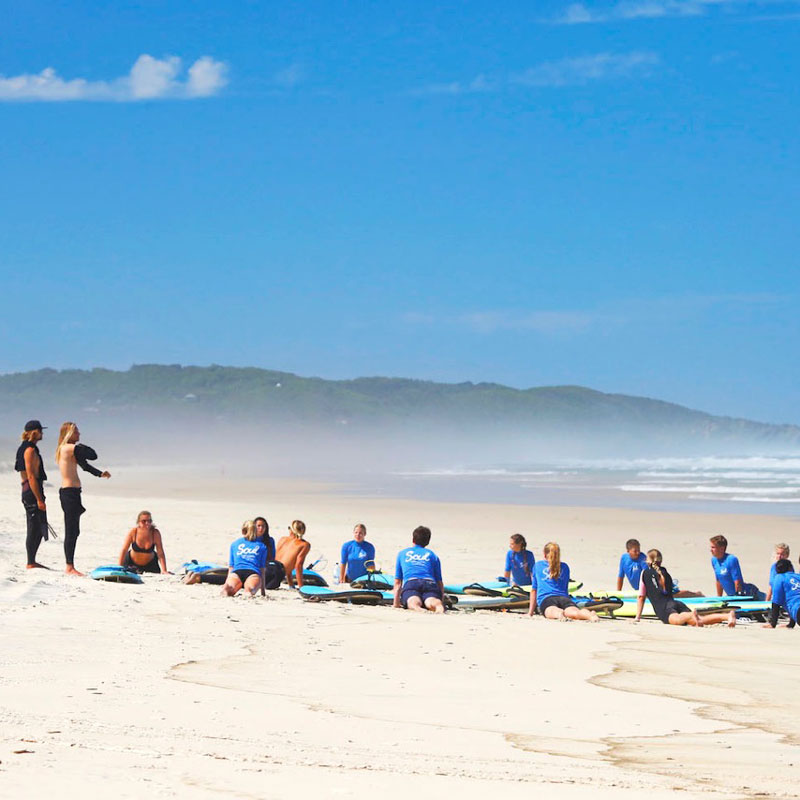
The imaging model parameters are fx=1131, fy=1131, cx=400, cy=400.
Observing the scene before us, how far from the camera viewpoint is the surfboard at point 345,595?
11461 mm

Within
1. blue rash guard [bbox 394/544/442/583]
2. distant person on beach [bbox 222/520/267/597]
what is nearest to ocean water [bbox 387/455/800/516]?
blue rash guard [bbox 394/544/442/583]

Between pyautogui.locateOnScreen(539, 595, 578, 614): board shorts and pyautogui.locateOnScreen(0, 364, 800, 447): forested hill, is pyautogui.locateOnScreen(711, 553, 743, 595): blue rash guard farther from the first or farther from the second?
pyautogui.locateOnScreen(0, 364, 800, 447): forested hill

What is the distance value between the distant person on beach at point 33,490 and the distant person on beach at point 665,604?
6204mm

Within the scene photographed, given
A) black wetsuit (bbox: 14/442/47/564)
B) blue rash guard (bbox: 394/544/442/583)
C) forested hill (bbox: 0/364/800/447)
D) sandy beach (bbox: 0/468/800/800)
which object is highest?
forested hill (bbox: 0/364/800/447)

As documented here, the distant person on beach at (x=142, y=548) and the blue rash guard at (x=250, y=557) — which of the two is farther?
the distant person on beach at (x=142, y=548)

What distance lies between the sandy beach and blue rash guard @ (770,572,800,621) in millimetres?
418

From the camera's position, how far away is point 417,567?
11383mm

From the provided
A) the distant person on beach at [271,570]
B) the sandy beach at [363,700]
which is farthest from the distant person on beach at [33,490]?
the distant person on beach at [271,570]

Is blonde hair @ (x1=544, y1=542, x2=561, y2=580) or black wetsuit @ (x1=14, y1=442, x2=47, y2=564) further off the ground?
black wetsuit @ (x1=14, y1=442, x2=47, y2=564)

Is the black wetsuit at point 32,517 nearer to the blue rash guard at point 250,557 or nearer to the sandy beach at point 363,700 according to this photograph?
the sandy beach at point 363,700

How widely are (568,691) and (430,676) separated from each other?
0.93 m

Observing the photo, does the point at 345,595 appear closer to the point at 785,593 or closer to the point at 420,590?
the point at 420,590

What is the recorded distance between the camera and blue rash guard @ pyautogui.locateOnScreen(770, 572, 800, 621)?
Result: 10805 mm

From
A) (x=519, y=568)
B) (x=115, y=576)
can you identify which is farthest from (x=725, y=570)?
(x=115, y=576)
